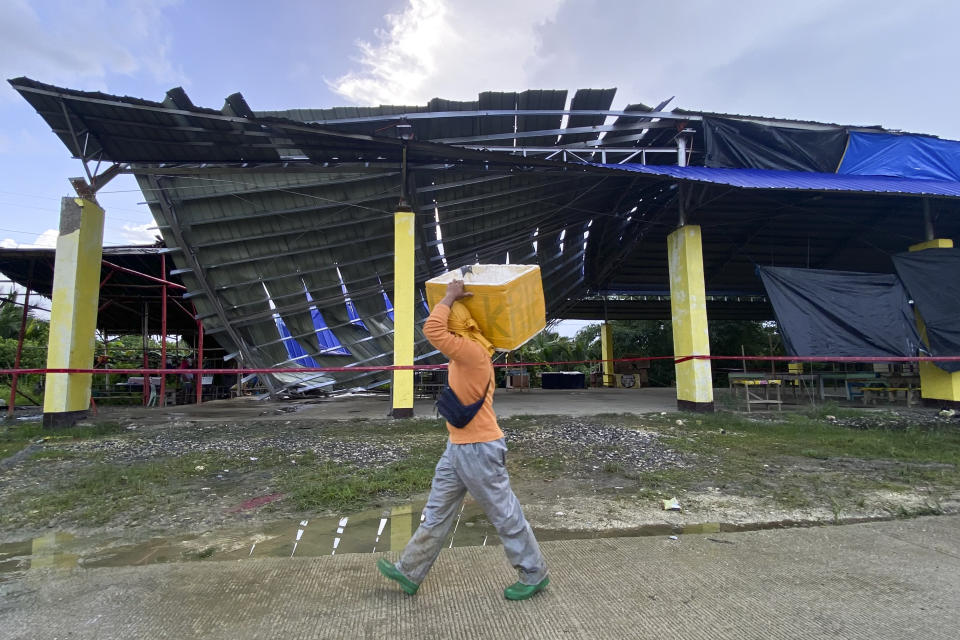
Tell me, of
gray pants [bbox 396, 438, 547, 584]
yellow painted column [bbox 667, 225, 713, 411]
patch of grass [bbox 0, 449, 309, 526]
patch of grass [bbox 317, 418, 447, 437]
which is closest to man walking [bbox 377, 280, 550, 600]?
gray pants [bbox 396, 438, 547, 584]

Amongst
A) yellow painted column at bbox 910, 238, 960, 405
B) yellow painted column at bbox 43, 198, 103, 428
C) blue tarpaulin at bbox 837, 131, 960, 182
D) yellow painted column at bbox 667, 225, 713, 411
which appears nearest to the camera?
yellow painted column at bbox 43, 198, 103, 428

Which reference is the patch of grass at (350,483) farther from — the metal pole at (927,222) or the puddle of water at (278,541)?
the metal pole at (927,222)

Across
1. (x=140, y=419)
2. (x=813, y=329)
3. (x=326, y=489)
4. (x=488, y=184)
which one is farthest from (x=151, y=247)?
(x=813, y=329)

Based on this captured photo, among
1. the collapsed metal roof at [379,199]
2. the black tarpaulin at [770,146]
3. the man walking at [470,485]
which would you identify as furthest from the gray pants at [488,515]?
the black tarpaulin at [770,146]

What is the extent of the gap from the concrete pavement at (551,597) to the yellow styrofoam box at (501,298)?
1.28m

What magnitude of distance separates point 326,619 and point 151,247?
14784 mm

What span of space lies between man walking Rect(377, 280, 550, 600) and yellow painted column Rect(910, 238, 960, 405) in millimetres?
12839

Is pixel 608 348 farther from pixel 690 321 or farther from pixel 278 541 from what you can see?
pixel 278 541

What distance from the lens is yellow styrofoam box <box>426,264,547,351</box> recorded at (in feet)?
8.11

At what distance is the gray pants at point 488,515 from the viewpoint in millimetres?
2273

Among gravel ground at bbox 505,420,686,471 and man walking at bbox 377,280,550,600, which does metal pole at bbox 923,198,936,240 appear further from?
man walking at bbox 377,280,550,600

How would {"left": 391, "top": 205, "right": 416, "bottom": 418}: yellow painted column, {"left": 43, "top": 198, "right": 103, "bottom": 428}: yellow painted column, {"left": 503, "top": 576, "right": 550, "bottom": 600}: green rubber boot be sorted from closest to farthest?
1. {"left": 503, "top": 576, "right": 550, "bottom": 600}: green rubber boot
2. {"left": 43, "top": 198, "right": 103, "bottom": 428}: yellow painted column
3. {"left": 391, "top": 205, "right": 416, "bottom": 418}: yellow painted column

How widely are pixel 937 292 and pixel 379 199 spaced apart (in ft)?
42.4

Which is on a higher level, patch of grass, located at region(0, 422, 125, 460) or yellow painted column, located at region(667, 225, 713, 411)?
yellow painted column, located at region(667, 225, 713, 411)
